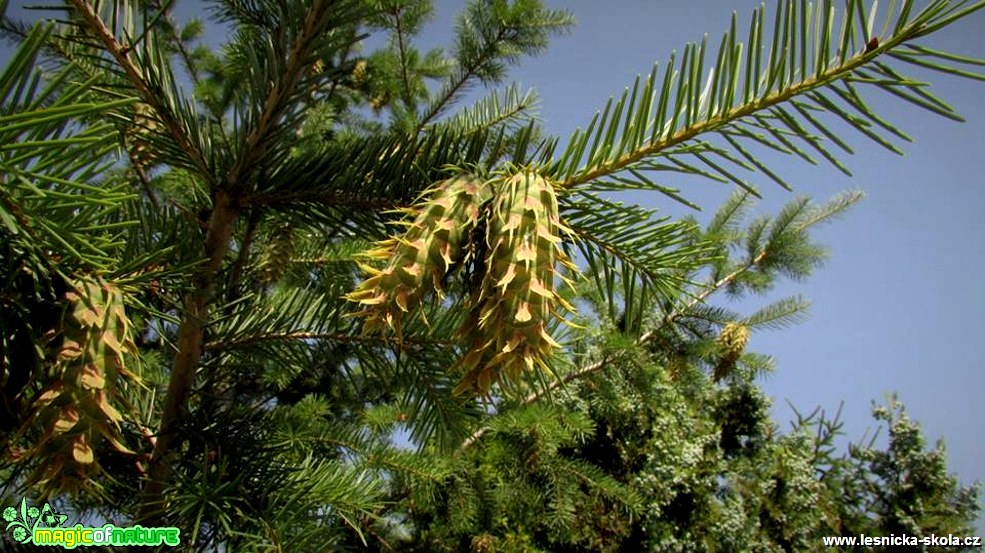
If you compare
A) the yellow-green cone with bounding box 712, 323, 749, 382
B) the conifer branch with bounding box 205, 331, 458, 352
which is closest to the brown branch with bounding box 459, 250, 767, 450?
the yellow-green cone with bounding box 712, 323, 749, 382

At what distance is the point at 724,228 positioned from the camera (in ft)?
9.59

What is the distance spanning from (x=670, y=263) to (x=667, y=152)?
0.43ft

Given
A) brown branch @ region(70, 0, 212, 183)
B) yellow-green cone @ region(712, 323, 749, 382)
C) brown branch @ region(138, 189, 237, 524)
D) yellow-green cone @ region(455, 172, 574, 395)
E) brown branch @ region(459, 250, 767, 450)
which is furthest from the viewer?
yellow-green cone @ region(712, 323, 749, 382)

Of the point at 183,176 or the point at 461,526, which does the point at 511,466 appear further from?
the point at 183,176

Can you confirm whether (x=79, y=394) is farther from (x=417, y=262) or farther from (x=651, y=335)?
(x=651, y=335)

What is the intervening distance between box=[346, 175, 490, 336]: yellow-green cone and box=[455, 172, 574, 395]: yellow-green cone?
30 millimetres

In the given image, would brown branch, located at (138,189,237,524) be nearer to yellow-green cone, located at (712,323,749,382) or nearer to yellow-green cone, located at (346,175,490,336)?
yellow-green cone, located at (346,175,490,336)

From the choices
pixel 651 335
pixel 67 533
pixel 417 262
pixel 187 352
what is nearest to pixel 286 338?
pixel 187 352

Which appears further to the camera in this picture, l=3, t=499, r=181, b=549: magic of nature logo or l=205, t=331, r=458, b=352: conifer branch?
l=205, t=331, r=458, b=352: conifer branch

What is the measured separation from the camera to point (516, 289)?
422 mm

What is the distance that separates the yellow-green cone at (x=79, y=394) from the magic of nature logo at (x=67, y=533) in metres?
0.17

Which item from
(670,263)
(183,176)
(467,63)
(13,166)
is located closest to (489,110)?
(467,63)

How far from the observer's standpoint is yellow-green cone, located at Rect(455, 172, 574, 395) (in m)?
0.42

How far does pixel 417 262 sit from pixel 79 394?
28 centimetres
